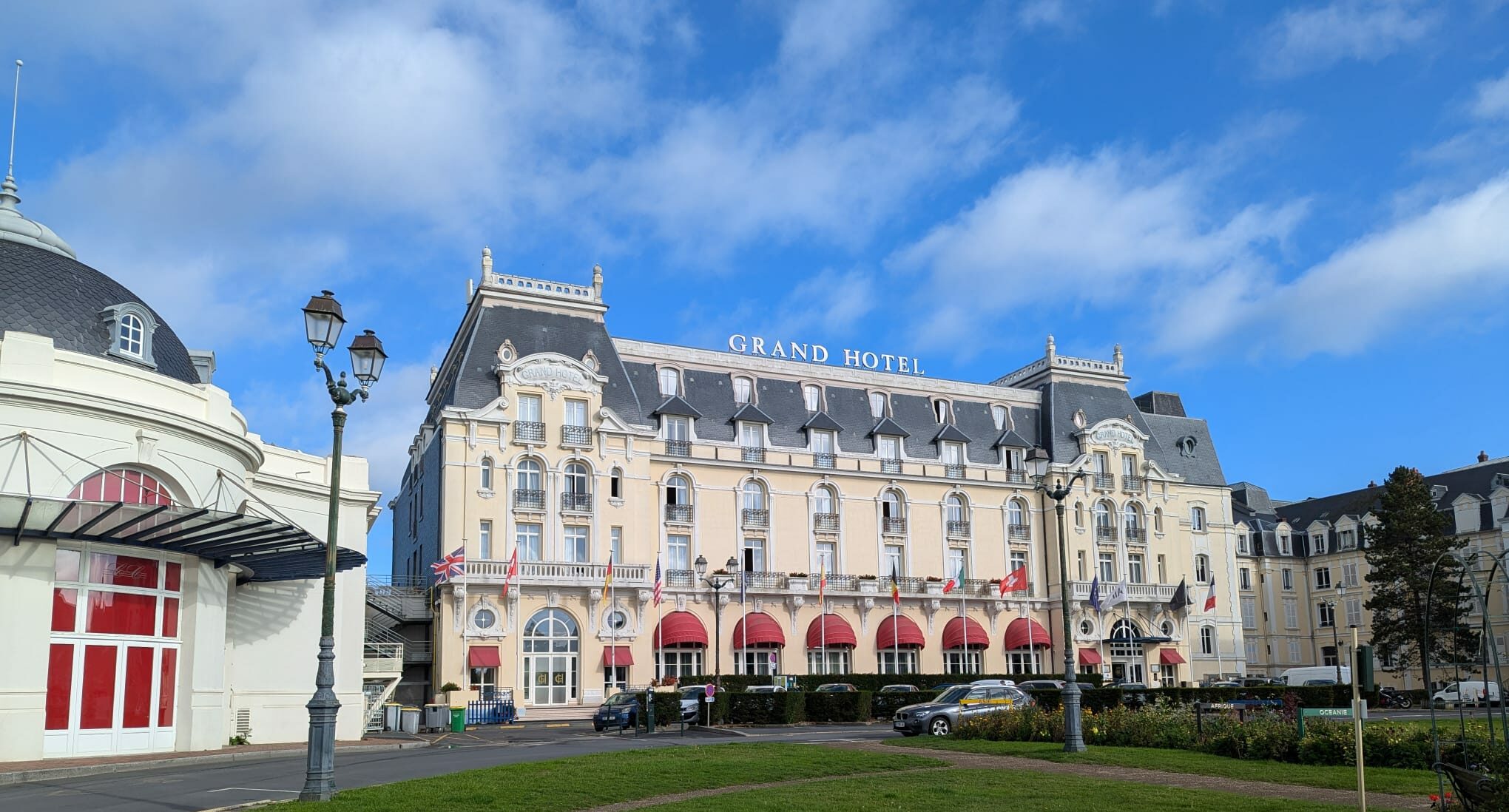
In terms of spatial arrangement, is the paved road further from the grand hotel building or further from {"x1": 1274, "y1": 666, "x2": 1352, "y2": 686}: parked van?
{"x1": 1274, "y1": 666, "x2": 1352, "y2": 686}: parked van

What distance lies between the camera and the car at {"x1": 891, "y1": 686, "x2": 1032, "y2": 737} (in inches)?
1265

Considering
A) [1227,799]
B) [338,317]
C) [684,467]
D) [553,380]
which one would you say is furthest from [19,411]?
[684,467]

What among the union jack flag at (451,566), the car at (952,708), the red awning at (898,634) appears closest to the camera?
the car at (952,708)

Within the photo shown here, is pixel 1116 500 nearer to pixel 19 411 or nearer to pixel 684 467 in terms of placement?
pixel 684 467

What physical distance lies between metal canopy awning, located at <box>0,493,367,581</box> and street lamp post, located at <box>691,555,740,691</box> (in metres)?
22.3

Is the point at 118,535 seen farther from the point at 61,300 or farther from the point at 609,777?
the point at 609,777

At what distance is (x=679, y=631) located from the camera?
52.4 m

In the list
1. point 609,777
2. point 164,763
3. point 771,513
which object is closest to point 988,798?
point 609,777

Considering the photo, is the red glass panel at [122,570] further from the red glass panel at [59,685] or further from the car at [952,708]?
the car at [952,708]

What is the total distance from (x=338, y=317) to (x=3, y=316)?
555 inches

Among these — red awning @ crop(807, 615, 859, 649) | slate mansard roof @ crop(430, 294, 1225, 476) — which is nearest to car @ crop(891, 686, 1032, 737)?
red awning @ crop(807, 615, 859, 649)

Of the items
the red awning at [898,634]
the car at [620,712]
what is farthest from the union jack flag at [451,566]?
the red awning at [898,634]

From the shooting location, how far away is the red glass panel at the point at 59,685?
993 inches

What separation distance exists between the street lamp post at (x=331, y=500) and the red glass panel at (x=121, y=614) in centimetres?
1134
